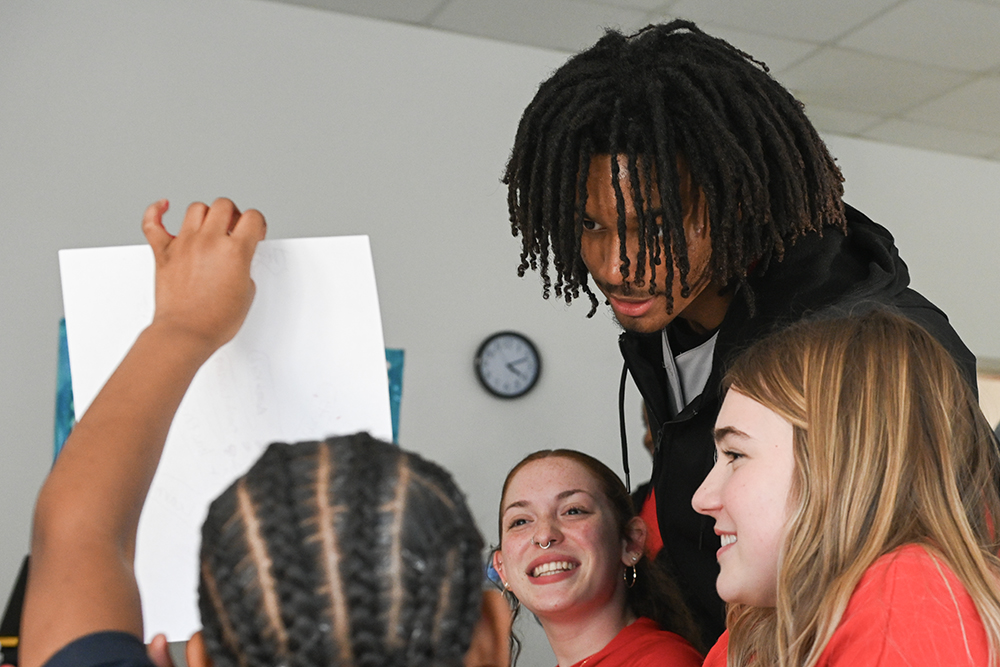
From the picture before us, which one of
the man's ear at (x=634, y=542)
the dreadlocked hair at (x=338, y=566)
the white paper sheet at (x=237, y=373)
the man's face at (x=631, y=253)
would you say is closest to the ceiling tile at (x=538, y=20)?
the man's ear at (x=634, y=542)

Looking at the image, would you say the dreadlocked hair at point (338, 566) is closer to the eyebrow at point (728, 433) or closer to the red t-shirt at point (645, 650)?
the eyebrow at point (728, 433)

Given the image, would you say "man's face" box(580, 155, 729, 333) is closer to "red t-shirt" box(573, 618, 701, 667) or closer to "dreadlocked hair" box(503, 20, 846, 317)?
"dreadlocked hair" box(503, 20, 846, 317)

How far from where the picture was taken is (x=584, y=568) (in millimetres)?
1743

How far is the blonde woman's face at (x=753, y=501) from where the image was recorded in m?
1.04

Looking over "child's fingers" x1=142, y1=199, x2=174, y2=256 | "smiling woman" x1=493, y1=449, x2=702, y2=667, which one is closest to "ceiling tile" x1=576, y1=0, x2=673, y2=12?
Answer: "smiling woman" x1=493, y1=449, x2=702, y2=667

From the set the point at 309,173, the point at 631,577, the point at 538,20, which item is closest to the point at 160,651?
the point at 631,577

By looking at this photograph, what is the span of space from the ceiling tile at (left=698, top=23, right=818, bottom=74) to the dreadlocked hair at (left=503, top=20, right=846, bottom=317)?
2432 mm

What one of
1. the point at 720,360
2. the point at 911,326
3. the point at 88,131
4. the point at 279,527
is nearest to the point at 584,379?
the point at 88,131

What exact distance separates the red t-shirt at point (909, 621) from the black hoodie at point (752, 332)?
345mm

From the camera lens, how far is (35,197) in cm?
306

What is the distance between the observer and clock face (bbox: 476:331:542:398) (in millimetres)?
3592

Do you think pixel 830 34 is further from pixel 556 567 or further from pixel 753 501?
pixel 753 501

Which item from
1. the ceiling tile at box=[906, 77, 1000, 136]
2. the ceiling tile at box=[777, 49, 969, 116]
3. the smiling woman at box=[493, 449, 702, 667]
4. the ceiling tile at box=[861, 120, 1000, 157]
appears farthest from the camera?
the ceiling tile at box=[861, 120, 1000, 157]

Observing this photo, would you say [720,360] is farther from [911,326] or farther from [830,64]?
[830,64]
